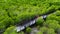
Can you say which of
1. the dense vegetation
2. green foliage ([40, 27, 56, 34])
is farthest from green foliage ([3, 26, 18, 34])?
green foliage ([40, 27, 56, 34])

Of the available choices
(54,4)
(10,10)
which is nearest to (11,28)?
(10,10)

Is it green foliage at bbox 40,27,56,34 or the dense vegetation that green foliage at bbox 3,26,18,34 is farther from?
green foliage at bbox 40,27,56,34

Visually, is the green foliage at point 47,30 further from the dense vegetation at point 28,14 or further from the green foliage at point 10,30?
the green foliage at point 10,30

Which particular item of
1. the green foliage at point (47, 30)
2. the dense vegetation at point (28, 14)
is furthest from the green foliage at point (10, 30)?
the green foliage at point (47, 30)

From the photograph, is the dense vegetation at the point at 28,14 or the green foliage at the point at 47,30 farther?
the dense vegetation at the point at 28,14

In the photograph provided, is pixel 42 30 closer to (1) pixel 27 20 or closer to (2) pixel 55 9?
(1) pixel 27 20

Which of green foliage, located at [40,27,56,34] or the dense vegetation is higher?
the dense vegetation

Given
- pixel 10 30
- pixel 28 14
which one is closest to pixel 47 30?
pixel 28 14

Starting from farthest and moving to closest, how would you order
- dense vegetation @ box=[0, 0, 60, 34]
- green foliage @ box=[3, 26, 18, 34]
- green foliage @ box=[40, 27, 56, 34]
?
dense vegetation @ box=[0, 0, 60, 34]
green foliage @ box=[40, 27, 56, 34]
green foliage @ box=[3, 26, 18, 34]
